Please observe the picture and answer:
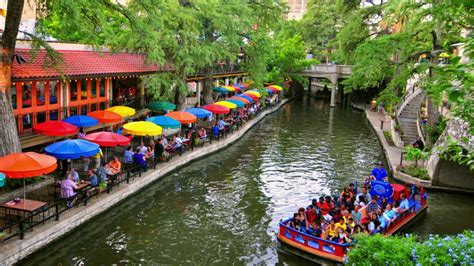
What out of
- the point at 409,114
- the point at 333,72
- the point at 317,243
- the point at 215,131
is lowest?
the point at 317,243

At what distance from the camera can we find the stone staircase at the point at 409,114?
36.9 metres

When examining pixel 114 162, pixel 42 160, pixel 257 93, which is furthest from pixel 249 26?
pixel 42 160

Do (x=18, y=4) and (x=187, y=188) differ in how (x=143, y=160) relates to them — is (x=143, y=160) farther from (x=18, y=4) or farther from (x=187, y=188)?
(x=18, y=4)

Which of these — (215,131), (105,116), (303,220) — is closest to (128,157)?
(105,116)

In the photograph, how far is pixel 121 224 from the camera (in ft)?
59.6

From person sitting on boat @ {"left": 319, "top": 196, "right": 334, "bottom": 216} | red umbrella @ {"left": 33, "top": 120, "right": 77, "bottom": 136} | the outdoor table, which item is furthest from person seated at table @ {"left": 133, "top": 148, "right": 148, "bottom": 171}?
person sitting on boat @ {"left": 319, "top": 196, "right": 334, "bottom": 216}

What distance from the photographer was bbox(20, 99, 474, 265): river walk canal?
15.9 metres

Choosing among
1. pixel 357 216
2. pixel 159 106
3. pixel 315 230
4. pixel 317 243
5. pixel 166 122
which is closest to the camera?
pixel 317 243

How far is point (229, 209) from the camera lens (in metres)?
20.5

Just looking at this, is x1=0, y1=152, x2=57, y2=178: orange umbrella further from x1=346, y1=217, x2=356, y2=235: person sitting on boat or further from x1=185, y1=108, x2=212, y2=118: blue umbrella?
x1=185, y1=108, x2=212, y2=118: blue umbrella

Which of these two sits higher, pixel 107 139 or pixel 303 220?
pixel 107 139

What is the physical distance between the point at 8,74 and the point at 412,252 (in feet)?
52.1

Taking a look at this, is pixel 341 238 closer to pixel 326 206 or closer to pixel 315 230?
pixel 315 230

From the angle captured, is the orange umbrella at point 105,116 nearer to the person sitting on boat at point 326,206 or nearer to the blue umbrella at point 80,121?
the blue umbrella at point 80,121
